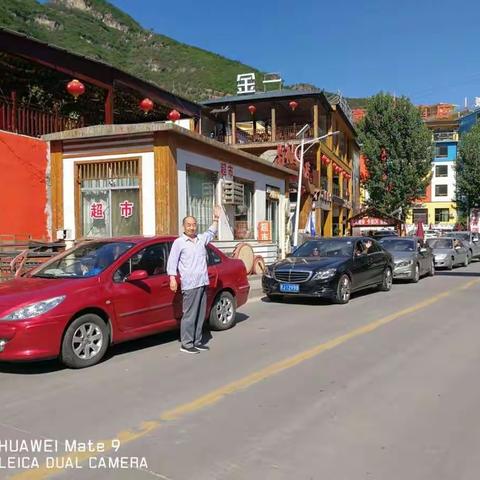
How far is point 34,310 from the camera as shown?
6105 mm

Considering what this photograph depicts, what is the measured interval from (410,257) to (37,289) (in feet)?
42.1

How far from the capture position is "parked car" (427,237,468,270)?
72.8 ft

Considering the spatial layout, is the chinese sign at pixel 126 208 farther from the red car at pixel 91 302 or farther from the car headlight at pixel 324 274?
the red car at pixel 91 302

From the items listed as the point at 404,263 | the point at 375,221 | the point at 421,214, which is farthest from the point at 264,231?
the point at 421,214

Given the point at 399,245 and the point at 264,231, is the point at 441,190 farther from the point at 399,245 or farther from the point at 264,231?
the point at 264,231

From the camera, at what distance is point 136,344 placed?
7867 mm

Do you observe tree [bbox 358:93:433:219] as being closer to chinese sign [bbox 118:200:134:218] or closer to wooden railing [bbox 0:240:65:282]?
chinese sign [bbox 118:200:134:218]

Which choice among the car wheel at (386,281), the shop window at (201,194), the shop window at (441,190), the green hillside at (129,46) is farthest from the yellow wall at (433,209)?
the car wheel at (386,281)

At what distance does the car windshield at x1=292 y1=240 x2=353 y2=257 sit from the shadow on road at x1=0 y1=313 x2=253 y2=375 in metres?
4.92

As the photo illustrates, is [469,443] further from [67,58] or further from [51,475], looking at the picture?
[67,58]

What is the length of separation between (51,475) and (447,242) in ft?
72.7

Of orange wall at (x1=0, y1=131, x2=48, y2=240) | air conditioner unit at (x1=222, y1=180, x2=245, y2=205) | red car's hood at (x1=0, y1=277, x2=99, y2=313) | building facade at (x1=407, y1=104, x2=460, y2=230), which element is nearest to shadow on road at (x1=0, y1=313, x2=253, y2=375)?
red car's hood at (x1=0, y1=277, x2=99, y2=313)

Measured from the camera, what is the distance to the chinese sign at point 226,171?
16.7 metres

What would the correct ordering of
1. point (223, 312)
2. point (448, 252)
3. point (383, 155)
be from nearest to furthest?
point (223, 312) < point (448, 252) < point (383, 155)
